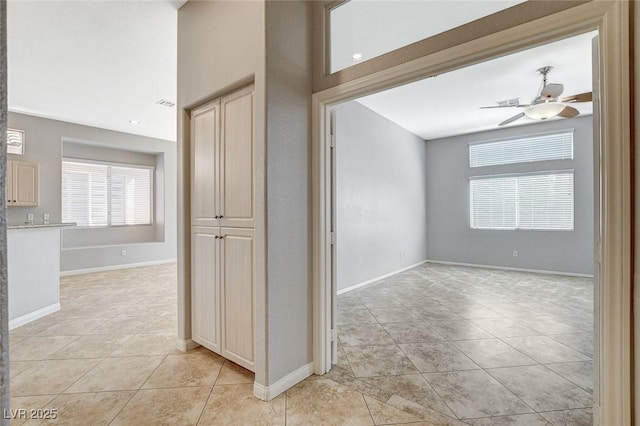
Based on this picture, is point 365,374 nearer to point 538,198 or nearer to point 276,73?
point 276,73

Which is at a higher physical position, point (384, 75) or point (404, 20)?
point (404, 20)

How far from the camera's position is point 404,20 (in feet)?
8.18

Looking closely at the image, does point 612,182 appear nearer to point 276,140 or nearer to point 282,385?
point 276,140

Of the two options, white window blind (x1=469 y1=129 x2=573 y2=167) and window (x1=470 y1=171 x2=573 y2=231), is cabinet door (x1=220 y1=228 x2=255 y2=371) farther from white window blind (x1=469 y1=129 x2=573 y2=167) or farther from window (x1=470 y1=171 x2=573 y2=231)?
white window blind (x1=469 y1=129 x2=573 y2=167)

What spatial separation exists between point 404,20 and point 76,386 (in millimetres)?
3697

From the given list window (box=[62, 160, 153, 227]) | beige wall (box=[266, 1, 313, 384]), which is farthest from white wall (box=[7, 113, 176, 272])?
beige wall (box=[266, 1, 313, 384])

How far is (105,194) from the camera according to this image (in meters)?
6.71

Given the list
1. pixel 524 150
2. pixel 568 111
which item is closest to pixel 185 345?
pixel 568 111

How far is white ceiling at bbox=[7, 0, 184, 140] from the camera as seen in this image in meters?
2.66

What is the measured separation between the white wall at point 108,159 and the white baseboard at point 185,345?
15.4 ft

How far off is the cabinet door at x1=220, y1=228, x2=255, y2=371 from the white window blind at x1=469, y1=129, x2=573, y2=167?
20.5 ft

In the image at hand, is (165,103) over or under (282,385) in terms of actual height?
over

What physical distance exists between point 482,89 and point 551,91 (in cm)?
109

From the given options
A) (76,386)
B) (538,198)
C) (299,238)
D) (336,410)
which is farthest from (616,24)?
(538,198)
